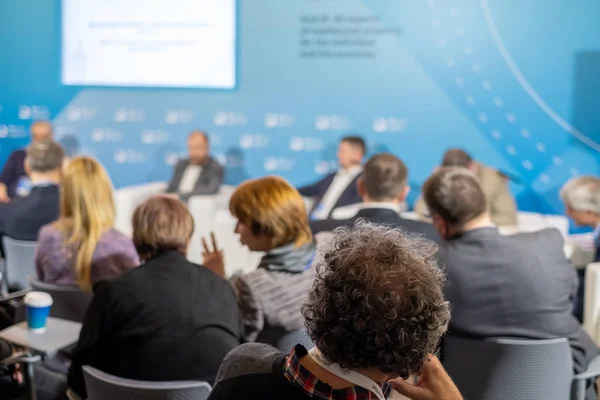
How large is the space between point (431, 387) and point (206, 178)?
5.29 metres

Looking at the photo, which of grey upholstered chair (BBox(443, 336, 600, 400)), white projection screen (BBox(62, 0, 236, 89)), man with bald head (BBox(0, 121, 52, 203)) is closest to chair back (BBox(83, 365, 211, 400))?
grey upholstered chair (BBox(443, 336, 600, 400))

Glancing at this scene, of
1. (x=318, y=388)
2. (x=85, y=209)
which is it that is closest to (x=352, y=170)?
(x=85, y=209)

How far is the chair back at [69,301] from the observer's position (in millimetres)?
2650

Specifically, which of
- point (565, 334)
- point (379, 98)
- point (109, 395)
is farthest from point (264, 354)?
point (379, 98)

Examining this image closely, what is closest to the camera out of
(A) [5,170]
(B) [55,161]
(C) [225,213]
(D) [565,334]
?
(D) [565,334]

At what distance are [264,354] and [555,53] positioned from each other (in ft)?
18.2

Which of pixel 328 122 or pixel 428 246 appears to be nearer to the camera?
pixel 428 246

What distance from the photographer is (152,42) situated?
6785 mm

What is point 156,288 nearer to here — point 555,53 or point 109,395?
point 109,395

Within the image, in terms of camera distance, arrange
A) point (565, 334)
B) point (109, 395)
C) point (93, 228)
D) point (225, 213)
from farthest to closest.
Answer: point (225, 213)
point (93, 228)
point (565, 334)
point (109, 395)

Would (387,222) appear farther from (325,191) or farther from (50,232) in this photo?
(325,191)

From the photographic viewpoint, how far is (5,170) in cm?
690

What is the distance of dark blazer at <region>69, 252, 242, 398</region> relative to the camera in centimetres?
209

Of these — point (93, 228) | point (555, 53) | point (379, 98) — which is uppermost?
point (555, 53)
